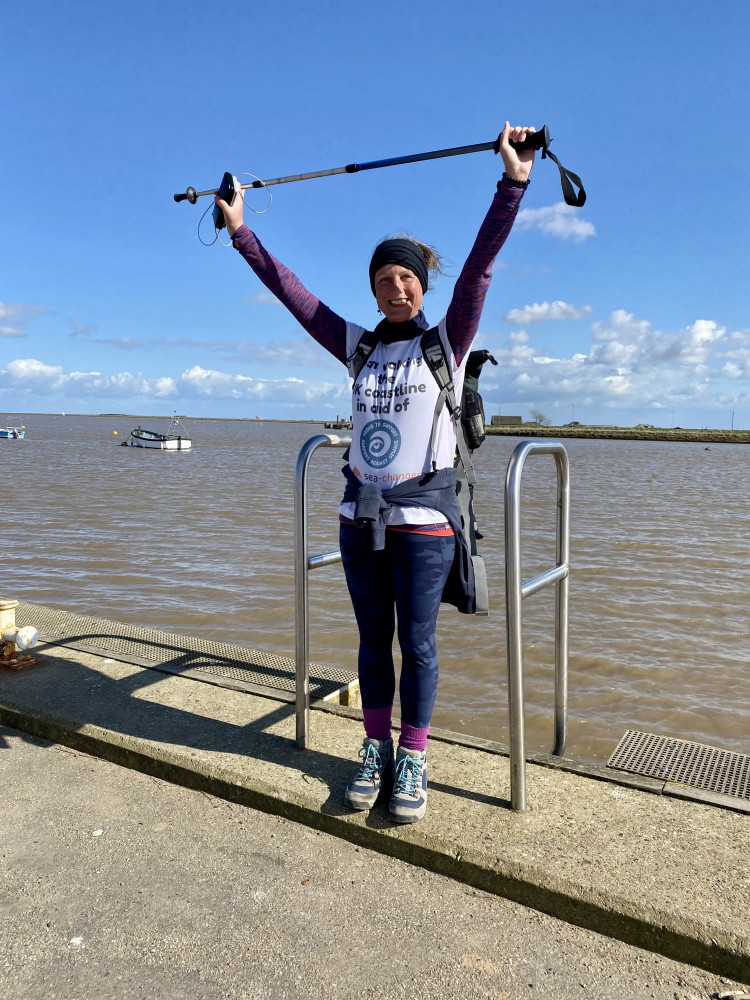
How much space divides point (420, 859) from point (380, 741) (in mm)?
450

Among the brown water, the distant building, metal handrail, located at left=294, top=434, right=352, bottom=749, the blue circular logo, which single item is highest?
the distant building

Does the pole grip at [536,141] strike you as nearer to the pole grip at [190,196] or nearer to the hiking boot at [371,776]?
the pole grip at [190,196]

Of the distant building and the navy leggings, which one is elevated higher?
the distant building

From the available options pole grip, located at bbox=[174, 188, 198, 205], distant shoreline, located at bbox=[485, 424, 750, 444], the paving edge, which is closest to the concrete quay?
the paving edge

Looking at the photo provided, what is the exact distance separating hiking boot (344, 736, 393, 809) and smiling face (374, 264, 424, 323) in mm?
1425

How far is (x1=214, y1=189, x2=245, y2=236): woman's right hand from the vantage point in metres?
2.68

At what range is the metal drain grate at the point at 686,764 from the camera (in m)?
2.71

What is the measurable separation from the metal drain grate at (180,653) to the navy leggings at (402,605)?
0.94 meters

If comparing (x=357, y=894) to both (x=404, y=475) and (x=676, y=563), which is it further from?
(x=676, y=563)

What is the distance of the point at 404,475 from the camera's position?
2.43 metres

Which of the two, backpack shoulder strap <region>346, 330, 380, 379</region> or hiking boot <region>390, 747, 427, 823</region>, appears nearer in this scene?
hiking boot <region>390, 747, 427, 823</region>

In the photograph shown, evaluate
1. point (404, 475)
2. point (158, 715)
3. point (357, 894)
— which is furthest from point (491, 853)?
point (158, 715)

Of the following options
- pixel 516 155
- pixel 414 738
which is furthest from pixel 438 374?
pixel 414 738

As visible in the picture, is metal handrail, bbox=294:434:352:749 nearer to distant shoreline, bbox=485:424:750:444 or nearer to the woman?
the woman
